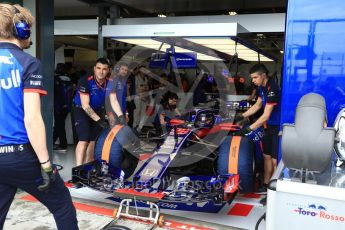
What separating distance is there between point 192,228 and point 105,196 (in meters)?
1.22

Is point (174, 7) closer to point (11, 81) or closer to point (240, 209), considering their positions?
point (240, 209)

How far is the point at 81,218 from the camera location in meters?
3.66

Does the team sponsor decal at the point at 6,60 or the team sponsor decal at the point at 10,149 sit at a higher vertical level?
the team sponsor decal at the point at 6,60

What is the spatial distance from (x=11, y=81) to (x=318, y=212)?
1756mm

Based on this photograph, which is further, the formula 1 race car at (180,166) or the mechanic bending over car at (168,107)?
the mechanic bending over car at (168,107)

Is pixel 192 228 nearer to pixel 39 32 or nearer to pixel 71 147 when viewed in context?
pixel 39 32

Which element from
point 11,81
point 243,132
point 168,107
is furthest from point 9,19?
point 168,107

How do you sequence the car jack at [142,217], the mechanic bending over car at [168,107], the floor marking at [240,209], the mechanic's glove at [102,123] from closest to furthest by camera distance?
1. the car jack at [142,217]
2. the floor marking at [240,209]
3. the mechanic's glove at [102,123]
4. the mechanic bending over car at [168,107]

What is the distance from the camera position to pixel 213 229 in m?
3.47

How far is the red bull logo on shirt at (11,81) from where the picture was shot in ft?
6.96

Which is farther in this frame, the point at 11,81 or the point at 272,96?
the point at 272,96

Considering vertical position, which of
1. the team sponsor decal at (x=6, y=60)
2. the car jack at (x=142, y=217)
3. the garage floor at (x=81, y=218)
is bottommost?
the garage floor at (x=81, y=218)

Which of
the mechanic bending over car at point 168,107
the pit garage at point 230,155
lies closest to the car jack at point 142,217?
the pit garage at point 230,155

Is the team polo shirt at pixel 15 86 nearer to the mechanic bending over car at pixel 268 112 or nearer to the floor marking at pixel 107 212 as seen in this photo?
the floor marking at pixel 107 212
